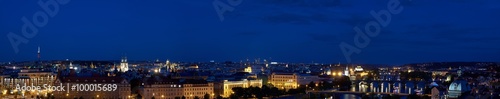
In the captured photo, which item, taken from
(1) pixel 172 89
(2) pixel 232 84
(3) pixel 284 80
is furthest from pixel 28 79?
(3) pixel 284 80

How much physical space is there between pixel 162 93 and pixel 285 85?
39.5ft

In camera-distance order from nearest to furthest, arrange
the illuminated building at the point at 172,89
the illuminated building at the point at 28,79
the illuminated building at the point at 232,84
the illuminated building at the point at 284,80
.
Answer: the illuminated building at the point at 172,89, the illuminated building at the point at 232,84, the illuminated building at the point at 28,79, the illuminated building at the point at 284,80

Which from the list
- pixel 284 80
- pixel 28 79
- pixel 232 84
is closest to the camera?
pixel 232 84

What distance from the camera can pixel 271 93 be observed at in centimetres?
2088

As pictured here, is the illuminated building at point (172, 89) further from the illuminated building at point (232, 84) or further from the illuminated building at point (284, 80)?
the illuminated building at point (284, 80)

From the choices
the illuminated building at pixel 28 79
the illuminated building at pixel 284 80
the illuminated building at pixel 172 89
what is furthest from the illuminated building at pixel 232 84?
the illuminated building at pixel 28 79

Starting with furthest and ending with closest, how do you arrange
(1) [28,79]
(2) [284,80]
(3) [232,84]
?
1. (2) [284,80]
2. (1) [28,79]
3. (3) [232,84]

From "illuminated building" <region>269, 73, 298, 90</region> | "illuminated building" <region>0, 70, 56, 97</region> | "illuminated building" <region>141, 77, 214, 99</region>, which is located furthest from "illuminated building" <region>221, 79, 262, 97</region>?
"illuminated building" <region>0, 70, 56, 97</region>

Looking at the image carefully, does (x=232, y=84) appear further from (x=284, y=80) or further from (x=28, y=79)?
(x=28, y=79)

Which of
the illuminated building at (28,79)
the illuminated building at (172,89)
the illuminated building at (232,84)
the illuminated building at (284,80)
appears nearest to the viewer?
the illuminated building at (172,89)

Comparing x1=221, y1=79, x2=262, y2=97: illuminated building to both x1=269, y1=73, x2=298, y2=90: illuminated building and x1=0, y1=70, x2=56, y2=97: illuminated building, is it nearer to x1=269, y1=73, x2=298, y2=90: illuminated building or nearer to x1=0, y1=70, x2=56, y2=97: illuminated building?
x1=269, y1=73, x2=298, y2=90: illuminated building

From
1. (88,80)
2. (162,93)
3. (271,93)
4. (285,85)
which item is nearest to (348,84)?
(285,85)

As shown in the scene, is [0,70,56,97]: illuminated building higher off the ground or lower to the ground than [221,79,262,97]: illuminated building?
higher

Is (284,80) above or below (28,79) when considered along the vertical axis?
below
